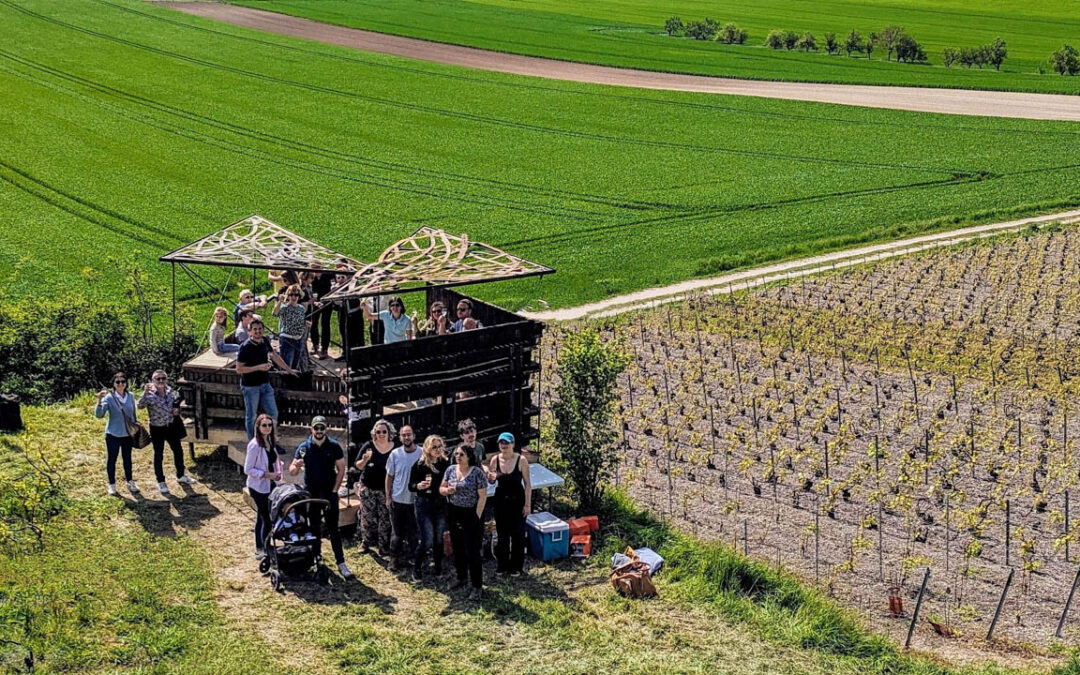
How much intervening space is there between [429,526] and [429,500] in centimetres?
33

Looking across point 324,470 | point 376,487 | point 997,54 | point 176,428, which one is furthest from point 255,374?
point 997,54

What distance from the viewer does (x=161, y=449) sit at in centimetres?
1739

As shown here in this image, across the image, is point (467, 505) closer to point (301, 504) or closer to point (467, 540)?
point (467, 540)

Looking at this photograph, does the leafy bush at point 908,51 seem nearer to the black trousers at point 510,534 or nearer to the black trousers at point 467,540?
the black trousers at point 510,534

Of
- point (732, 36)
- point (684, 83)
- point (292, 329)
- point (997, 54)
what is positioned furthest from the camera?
point (732, 36)

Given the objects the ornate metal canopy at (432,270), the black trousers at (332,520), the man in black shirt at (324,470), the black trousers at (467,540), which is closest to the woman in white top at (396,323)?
the ornate metal canopy at (432,270)

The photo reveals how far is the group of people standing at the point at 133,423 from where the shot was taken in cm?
1680

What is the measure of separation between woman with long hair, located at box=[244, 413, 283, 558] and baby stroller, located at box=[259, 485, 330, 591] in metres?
0.23

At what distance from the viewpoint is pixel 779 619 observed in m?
14.2

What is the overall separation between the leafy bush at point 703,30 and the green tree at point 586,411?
68.4 m

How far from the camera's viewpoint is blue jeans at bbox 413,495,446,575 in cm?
1481

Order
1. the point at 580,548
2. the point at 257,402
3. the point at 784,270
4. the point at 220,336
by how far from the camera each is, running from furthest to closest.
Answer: the point at 784,270
the point at 220,336
the point at 257,402
the point at 580,548

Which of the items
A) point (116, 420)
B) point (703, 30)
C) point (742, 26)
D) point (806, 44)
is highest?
point (742, 26)

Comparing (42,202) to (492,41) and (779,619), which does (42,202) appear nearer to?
(779,619)
